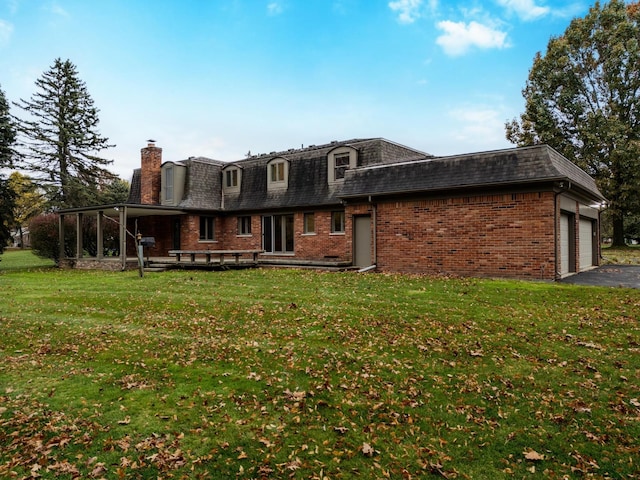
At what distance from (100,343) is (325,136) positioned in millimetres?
78124

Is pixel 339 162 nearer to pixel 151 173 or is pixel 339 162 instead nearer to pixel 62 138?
pixel 151 173

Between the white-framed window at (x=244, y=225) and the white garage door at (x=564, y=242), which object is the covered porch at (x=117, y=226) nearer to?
the white-framed window at (x=244, y=225)

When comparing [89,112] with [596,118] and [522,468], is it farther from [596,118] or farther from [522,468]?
[522,468]

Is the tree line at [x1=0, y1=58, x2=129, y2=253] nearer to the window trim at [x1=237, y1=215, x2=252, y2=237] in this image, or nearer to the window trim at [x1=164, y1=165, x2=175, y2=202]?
the window trim at [x1=164, y1=165, x2=175, y2=202]

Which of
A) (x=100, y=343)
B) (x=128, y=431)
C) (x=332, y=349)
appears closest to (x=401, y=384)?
(x=332, y=349)

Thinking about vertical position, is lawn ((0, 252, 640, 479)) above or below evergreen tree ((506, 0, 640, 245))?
below

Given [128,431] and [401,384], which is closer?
[128,431]

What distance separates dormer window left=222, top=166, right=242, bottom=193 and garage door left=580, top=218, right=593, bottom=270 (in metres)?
16.8

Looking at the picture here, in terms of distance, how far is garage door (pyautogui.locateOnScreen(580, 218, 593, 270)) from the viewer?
1698cm

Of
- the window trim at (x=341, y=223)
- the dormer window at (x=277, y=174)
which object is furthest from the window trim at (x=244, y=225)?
the window trim at (x=341, y=223)

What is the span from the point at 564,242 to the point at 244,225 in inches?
608

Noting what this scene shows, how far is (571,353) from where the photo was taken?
604cm

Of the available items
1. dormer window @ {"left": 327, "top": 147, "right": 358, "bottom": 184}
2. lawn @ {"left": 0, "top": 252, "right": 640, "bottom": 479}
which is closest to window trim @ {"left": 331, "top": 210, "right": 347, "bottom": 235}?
dormer window @ {"left": 327, "top": 147, "right": 358, "bottom": 184}

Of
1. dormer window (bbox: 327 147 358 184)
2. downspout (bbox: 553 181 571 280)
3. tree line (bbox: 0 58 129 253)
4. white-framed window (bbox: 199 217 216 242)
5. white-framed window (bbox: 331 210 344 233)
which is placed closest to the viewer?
downspout (bbox: 553 181 571 280)
